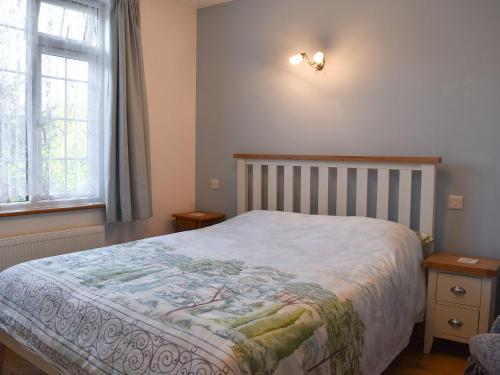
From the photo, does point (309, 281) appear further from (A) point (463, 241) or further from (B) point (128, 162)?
(B) point (128, 162)

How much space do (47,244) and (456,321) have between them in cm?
254

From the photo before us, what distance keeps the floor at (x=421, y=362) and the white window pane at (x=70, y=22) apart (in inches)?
79.4

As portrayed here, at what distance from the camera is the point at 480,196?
2.64 m

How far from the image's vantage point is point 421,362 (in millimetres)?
2463

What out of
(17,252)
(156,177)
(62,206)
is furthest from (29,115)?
(156,177)

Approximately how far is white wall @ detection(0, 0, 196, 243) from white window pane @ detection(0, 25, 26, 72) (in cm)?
96

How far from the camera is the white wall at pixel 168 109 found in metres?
3.50

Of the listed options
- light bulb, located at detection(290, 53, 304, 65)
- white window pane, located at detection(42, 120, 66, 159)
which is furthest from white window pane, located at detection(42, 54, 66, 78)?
light bulb, located at detection(290, 53, 304, 65)

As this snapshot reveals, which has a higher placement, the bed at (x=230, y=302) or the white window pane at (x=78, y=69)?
the white window pane at (x=78, y=69)

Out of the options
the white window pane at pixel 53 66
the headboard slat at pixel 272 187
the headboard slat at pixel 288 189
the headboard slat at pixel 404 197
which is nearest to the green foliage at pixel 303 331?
the headboard slat at pixel 404 197

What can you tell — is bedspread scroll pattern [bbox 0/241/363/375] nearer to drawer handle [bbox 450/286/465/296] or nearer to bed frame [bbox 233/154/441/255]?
drawer handle [bbox 450/286/465/296]

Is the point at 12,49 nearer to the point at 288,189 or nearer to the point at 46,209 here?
the point at 46,209

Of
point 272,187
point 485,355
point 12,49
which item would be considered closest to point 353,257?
point 485,355

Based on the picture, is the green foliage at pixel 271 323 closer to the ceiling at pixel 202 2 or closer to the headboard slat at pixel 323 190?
the headboard slat at pixel 323 190
